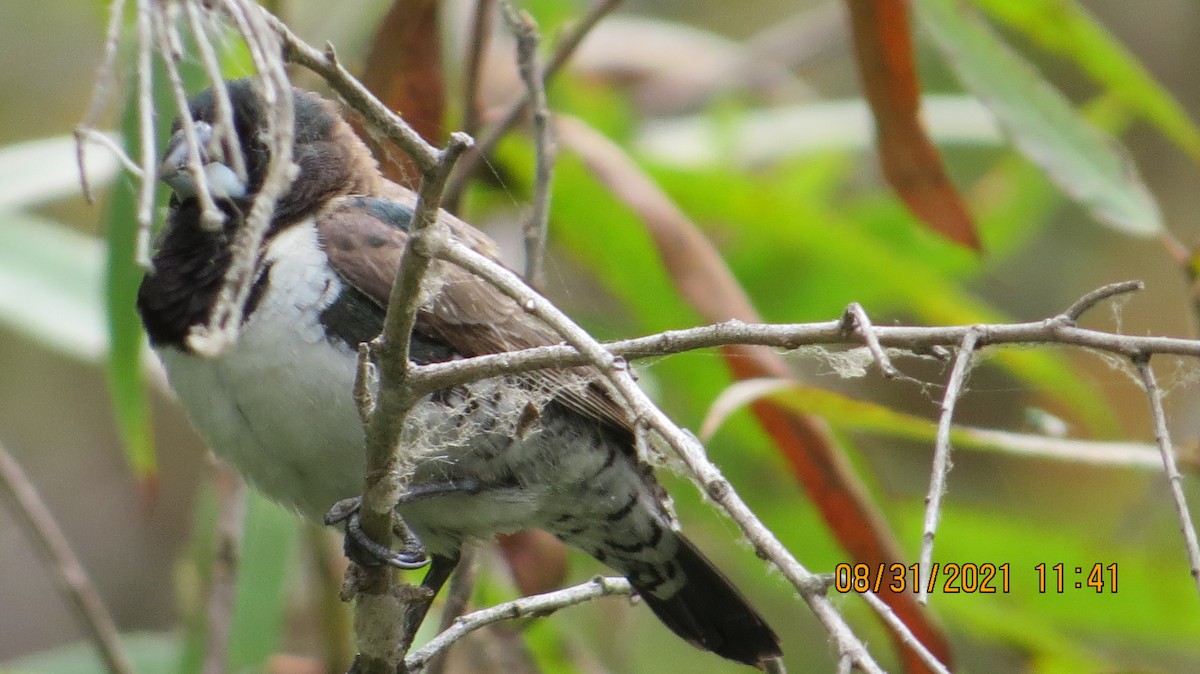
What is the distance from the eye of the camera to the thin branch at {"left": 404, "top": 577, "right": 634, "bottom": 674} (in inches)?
85.9

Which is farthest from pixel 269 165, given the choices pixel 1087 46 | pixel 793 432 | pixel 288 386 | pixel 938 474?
pixel 1087 46

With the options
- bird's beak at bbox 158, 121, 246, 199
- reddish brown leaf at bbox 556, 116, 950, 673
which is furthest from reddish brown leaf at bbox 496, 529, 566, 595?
bird's beak at bbox 158, 121, 246, 199

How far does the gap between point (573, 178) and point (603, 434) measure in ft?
5.07

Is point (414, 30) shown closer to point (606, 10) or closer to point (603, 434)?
point (606, 10)

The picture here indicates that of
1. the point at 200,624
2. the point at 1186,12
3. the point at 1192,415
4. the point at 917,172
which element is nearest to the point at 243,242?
the point at 917,172

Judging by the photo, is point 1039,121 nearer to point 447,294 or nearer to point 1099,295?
point 447,294

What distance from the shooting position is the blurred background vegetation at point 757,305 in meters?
3.94

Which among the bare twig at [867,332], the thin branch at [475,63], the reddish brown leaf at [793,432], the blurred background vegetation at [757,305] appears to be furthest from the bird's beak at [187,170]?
the bare twig at [867,332]

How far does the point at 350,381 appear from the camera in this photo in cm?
244

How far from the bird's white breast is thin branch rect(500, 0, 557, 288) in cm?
46

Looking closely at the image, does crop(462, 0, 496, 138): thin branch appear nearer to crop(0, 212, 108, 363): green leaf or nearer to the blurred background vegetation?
the blurred background vegetation

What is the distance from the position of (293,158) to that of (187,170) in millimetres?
374

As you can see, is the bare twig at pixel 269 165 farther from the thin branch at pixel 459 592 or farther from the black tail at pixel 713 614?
the black tail at pixel 713 614
